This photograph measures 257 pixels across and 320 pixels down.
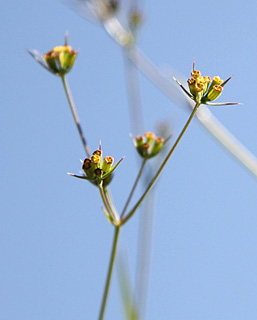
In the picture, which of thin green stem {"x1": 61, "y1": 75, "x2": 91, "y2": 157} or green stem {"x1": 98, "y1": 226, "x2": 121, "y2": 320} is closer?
green stem {"x1": 98, "y1": 226, "x2": 121, "y2": 320}

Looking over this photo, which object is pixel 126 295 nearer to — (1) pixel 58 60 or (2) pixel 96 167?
(2) pixel 96 167

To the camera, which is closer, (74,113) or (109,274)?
(109,274)

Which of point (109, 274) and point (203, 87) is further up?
point (203, 87)

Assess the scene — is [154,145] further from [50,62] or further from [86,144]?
[50,62]

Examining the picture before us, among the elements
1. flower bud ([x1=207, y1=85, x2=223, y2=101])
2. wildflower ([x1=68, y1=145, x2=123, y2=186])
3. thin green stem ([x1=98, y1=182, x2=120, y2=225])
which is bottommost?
thin green stem ([x1=98, y1=182, x2=120, y2=225])

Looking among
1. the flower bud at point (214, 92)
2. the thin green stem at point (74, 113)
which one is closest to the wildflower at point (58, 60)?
the thin green stem at point (74, 113)

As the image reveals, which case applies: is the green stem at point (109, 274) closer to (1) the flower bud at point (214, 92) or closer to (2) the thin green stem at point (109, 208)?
(2) the thin green stem at point (109, 208)

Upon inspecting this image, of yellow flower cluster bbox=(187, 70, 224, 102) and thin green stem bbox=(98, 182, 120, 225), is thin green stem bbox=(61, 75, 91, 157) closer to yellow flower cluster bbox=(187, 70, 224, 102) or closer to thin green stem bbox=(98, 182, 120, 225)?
thin green stem bbox=(98, 182, 120, 225)

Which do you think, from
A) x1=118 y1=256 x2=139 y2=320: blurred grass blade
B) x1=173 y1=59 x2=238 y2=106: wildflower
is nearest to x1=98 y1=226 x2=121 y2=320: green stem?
x1=118 y1=256 x2=139 y2=320: blurred grass blade

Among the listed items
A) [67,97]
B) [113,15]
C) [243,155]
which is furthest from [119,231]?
[113,15]

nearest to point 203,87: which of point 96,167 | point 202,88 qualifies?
point 202,88

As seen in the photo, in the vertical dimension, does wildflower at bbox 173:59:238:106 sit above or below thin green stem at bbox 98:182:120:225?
above
